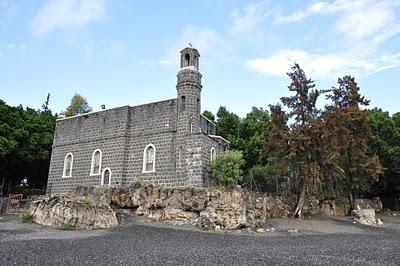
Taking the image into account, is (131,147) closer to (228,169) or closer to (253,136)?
(228,169)

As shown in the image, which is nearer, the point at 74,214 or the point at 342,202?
the point at 74,214

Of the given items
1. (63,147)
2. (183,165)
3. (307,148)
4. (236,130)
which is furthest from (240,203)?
(63,147)

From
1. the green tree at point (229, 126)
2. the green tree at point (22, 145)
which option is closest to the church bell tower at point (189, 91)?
the green tree at point (229, 126)

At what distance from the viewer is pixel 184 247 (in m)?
12.5

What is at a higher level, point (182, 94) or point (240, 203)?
point (182, 94)

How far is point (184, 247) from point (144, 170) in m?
13.7

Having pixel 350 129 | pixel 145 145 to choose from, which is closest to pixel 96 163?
pixel 145 145

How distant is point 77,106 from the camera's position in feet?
153

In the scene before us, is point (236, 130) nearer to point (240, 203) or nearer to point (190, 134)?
point (190, 134)

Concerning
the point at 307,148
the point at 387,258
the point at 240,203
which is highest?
the point at 307,148

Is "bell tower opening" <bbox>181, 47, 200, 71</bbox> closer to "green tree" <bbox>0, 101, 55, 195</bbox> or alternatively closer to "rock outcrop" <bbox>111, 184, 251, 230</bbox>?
"rock outcrop" <bbox>111, 184, 251, 230</bbox>

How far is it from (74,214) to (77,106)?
3201cm

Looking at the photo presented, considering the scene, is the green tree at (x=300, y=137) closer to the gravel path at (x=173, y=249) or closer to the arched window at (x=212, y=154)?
the arched window at (x=212, y=154)

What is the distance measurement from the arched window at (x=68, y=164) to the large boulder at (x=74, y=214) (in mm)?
9921
